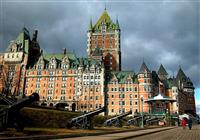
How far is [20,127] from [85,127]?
13.4m

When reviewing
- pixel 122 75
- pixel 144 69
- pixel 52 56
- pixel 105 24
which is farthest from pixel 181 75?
pixel 52 56

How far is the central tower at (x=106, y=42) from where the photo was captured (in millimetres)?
128125

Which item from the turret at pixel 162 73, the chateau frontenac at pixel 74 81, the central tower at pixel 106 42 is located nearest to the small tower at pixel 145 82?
the chateau frontenac at pixel 74 81

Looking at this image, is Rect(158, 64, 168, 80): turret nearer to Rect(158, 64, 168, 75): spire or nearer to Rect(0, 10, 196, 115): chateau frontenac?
Rect(158, 64, 168, 75): spire

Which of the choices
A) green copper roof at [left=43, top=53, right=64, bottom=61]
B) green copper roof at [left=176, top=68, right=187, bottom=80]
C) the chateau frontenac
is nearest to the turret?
green copper roof at [left=176, top=68, right=187, bottom=80]

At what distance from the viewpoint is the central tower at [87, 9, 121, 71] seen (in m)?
128

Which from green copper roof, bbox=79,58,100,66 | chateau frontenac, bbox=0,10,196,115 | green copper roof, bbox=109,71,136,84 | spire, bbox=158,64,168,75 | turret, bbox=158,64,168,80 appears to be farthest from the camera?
spire, bbox=158,64,168,75

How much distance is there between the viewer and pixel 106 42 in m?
133

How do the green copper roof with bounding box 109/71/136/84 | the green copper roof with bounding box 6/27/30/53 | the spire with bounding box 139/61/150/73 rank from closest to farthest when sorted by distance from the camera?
the spire with bounding box 139/61/150/73, the green copper roof with bounding box 109/71/136/84, the green copper roof with bounding box 6/27/30/53

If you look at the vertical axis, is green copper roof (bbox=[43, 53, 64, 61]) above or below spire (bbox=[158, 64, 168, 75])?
above

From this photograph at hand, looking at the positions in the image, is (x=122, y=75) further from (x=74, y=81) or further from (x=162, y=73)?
(x=162, y=73)

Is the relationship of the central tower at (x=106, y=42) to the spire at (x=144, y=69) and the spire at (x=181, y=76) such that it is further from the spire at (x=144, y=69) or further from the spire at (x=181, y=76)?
the spire at (x=181, y=76)

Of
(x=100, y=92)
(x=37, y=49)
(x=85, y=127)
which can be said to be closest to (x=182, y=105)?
(x=100, y=92)

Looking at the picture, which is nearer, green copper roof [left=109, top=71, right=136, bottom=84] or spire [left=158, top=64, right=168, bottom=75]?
green copper roof [left=109, top=71, right=136, bottom=84]
